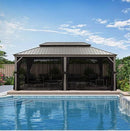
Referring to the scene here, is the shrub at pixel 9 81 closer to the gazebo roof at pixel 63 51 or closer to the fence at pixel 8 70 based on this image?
the fence at pixel 8 70

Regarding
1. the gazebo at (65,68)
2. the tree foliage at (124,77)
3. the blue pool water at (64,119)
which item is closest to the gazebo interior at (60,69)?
the gazebo at (65,68)

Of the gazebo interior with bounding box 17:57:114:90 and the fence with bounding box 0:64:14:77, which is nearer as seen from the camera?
the gazebo interior with bounding box 17:57:114:90

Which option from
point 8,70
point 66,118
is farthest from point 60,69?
point 66,118

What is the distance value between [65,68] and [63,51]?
1.59 meters

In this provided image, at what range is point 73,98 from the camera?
14406mm

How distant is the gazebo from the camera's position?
1623 centimetres

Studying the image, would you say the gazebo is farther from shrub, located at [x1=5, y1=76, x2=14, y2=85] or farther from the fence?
the fence

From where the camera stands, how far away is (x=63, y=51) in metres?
17.1

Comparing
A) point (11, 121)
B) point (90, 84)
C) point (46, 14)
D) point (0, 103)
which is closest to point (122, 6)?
point (46, 14)

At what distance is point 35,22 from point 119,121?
18518 millimetres

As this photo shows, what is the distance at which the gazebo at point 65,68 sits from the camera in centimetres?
1623

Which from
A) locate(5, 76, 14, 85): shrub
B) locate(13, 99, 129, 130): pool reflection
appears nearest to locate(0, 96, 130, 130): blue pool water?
locate(13, 99, 129, 130): pool reflection

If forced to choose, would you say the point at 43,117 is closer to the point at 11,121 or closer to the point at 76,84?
the point at 11,121

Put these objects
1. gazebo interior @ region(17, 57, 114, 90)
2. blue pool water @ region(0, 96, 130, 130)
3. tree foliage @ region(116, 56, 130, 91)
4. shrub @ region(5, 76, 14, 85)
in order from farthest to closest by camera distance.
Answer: shrub @ region(5, 76, 14, 85), gazebo interior @ region(17, 57, 114, 90), tree foliage @ region(116, 56, 130, 91), blue pool water @ region(0, 96, 130, 130)
